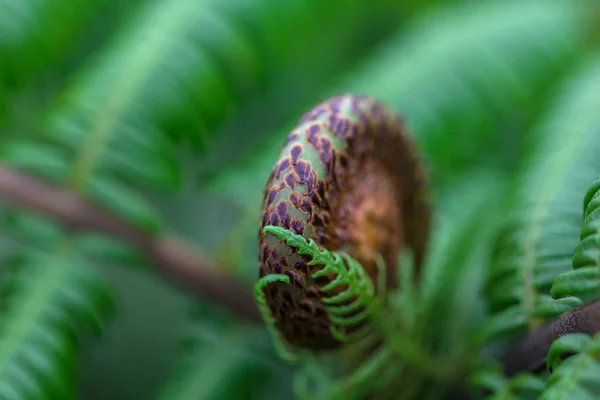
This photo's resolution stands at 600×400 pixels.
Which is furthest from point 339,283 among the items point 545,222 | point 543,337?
point 545,222

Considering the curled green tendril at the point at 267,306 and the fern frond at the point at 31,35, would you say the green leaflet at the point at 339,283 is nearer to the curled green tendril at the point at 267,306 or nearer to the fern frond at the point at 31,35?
the curled green tendril at the point at 267,306

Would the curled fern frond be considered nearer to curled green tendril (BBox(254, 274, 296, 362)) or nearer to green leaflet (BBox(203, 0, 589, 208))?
curled green tendril (BBox(254, 274, 296, 362))

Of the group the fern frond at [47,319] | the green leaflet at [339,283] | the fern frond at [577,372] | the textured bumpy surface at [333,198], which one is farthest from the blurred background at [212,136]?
the fern frond at [577,372]

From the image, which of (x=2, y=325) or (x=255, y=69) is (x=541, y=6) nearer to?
(x=255, y=69)

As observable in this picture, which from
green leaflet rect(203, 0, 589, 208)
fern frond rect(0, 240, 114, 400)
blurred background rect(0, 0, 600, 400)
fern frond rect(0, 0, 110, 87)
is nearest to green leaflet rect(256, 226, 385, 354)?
blurred background rect(0, 0, 600, 400)

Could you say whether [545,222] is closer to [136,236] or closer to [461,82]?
[461,82]

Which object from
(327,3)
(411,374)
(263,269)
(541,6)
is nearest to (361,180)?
(263,269)
